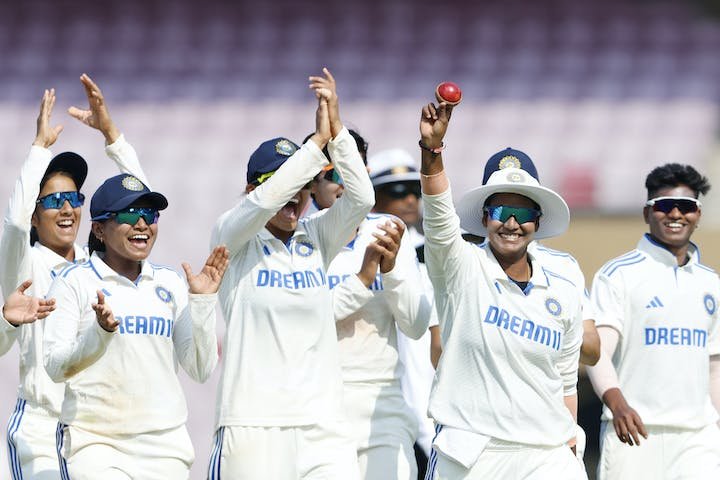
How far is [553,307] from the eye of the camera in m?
5.41

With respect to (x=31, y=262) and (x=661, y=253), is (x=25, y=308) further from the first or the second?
(x=661, y=253)

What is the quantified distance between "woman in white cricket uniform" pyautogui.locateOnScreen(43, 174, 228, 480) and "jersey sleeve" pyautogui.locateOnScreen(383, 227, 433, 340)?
0.90 meters

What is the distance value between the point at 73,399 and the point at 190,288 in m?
0.71

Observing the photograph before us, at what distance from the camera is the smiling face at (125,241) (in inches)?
217

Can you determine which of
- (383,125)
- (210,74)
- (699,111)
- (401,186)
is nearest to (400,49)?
(383,125)

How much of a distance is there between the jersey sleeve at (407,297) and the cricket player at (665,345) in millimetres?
897

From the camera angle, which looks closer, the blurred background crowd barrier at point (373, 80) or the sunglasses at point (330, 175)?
the sunglasses at point (330, 175)

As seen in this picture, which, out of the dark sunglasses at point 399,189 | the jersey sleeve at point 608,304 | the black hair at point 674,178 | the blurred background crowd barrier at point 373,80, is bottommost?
the jersey sleeve at point 608,304

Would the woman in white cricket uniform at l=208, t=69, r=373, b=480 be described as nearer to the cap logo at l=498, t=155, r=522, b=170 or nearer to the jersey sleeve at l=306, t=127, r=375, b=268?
the jersey sleeve at l=306, t=127, r=375, b=268

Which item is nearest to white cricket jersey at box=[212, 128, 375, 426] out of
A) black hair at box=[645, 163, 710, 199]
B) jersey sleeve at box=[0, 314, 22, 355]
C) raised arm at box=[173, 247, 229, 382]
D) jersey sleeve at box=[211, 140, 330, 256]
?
jersey sleeve at box=[211, 140, 330, 256]

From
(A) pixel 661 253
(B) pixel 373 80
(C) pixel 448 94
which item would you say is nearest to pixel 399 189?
(A) pixel 661 253

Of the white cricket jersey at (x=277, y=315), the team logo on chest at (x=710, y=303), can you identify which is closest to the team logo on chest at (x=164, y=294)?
the white cricket jersey at (x=277, y=315)

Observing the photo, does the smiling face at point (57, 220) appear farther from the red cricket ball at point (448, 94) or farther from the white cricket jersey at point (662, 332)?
the white cricket jersey at point (662, 332)

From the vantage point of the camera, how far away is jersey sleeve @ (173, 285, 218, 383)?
5230 mm
